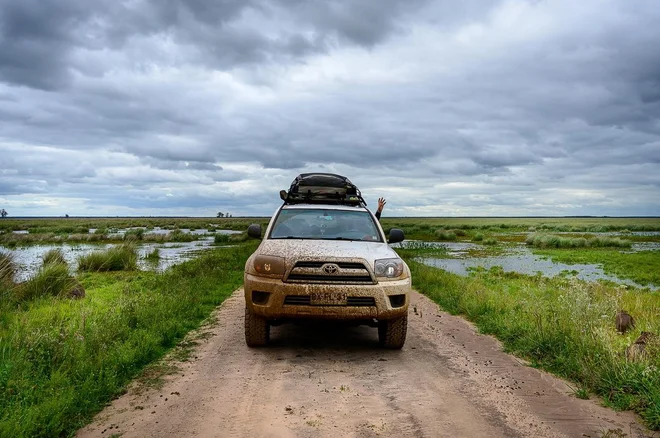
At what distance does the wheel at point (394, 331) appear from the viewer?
6.45 metres

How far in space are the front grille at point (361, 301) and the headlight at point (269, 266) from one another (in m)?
0.92

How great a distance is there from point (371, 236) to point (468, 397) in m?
3.08

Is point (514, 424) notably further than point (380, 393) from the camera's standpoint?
No

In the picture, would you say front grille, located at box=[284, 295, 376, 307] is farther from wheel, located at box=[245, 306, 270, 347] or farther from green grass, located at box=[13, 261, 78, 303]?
green grass, located at box=[13, 261, 78, 303]

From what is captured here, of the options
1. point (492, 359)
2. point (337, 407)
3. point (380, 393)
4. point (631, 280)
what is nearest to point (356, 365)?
point (380, 393)

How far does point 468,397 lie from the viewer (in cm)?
477

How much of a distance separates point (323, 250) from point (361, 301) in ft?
2.70

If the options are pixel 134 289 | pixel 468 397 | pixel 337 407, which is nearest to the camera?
pixel 337 407

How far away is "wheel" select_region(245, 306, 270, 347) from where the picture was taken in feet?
21.1

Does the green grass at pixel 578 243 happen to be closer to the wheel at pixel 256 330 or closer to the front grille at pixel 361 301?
the front grille at pixel 361 301

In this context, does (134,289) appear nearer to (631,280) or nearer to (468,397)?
(468,397)

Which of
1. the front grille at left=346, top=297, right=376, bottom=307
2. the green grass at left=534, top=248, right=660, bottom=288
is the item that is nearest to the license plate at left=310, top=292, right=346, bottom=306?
the front grille at left=346, top=297, right=376, bottom=307

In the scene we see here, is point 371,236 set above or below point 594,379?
above

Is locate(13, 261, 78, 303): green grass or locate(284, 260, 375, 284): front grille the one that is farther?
locate(13, 261, 78, 303): green grass
